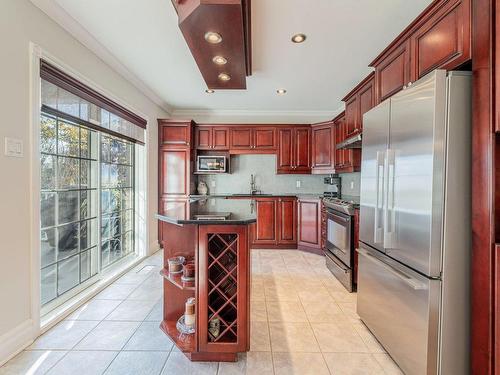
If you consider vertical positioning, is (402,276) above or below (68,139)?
below

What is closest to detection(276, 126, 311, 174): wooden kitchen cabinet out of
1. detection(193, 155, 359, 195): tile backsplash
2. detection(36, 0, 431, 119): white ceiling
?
detection(193, 155, 359, 195): tile backsplash

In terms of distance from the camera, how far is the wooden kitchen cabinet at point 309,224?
13.6 feet

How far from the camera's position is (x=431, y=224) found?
136 centimetres

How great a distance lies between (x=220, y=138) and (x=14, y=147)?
10.5 feet

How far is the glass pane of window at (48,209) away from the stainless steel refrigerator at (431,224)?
283 cm

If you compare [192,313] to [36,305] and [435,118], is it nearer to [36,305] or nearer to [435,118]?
[36,305]

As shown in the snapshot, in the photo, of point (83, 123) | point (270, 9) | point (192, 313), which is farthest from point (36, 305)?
point (270, 9)

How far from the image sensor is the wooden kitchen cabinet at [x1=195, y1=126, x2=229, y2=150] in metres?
4.64

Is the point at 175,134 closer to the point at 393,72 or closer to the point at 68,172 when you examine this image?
the point at 68,172

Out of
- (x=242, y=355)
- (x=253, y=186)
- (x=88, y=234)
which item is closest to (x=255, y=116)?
(x=253, y=186)

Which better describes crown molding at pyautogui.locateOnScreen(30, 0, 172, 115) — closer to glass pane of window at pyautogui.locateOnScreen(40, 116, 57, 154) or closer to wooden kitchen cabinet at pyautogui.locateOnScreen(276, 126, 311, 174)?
glass pane of window at pyautogui.locateOnScreen(40, 116, 57, 154)

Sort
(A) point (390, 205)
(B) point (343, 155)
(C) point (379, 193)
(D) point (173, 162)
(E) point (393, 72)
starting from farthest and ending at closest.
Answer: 1. (D) point (173, 162)
2. (B) point (343, 155)
3. (E) point (393, 72)
4. (C) point (379, 193)
5. (A) point (390, 205)

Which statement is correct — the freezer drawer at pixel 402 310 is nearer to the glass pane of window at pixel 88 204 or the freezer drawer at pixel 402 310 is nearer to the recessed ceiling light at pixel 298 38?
the recessed ceiling light at pixel 298 38

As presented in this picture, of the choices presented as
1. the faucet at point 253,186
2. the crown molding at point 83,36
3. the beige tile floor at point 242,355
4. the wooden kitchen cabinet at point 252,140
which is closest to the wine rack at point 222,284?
the beige tile floor at point 242,355
